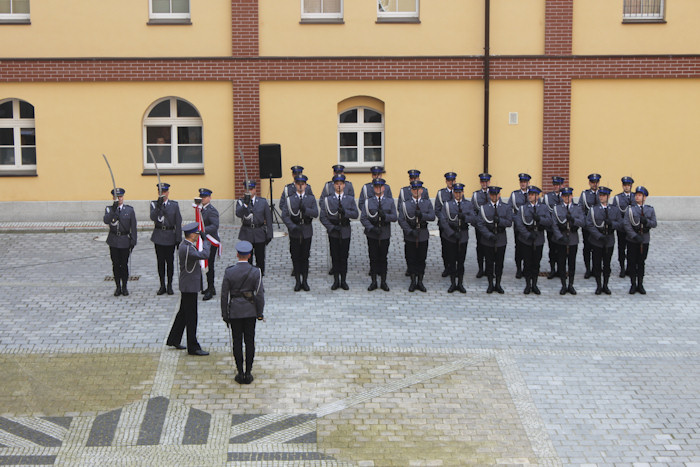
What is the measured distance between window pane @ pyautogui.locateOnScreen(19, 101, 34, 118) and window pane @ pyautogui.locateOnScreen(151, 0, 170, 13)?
361 cm

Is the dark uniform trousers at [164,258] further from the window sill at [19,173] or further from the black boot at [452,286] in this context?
the window sill at [19,173]

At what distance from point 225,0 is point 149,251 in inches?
250

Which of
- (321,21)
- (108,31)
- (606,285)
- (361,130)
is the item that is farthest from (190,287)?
(108,31)

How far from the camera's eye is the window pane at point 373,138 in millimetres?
20234

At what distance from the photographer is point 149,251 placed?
55.1 feet

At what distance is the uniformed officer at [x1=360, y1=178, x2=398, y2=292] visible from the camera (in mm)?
14000

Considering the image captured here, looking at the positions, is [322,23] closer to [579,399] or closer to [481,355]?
[481,355]

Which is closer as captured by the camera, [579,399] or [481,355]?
[579,399]

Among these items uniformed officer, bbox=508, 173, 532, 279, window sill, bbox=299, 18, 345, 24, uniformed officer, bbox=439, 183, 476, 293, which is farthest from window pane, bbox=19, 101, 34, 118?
uniformed officer, bbox=508, 173, 532, 279

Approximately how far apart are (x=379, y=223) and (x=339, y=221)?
2.16ft

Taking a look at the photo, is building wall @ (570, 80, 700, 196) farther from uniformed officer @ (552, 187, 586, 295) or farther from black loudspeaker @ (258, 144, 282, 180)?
black loudspeaker @ (258, 144, 282, 180)

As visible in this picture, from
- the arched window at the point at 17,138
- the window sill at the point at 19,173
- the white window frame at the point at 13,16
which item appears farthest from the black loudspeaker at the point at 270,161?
the white window frame at the point at 13,16

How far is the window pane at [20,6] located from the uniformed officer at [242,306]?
503 inches

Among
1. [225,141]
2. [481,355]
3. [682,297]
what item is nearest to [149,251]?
[225,141]
